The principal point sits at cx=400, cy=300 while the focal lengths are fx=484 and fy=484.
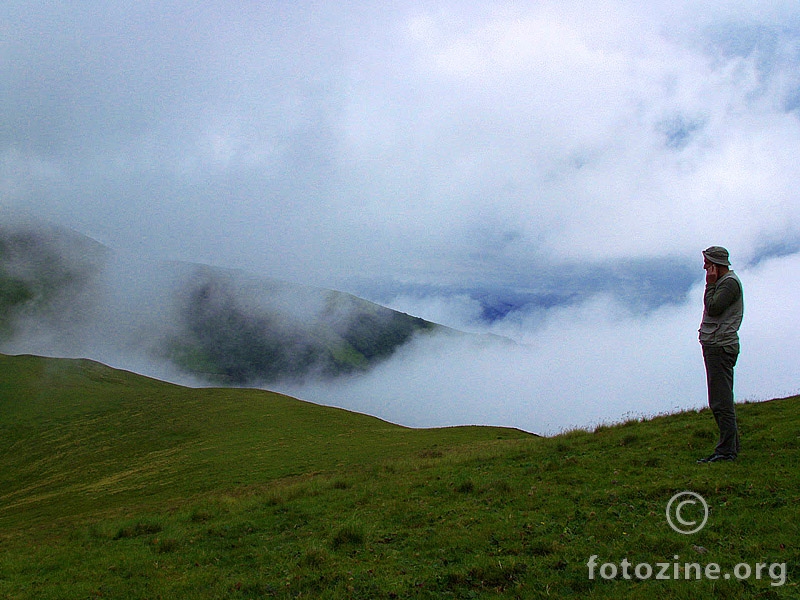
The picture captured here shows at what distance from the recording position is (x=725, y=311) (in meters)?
10.9

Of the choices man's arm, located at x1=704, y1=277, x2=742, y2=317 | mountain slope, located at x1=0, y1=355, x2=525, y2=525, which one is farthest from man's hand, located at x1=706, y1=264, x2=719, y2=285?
mountain slope, located at x1=0, y1=355, x2=525, y2=525

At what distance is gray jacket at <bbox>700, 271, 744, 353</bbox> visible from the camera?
1070cm

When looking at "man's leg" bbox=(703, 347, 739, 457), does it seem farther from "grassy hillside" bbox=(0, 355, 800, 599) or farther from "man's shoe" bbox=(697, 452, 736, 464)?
"grassy hillside" bbox=(0, 355, 800, 599)

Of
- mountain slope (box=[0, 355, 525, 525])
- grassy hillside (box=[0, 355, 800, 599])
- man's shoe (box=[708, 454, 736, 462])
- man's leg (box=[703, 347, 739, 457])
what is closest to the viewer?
grassy hillside (box=[0, 355, 800, 599])

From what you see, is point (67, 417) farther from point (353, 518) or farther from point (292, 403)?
point (353, 518)

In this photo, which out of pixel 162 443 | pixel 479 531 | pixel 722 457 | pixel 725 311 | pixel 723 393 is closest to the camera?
pixel 479 531

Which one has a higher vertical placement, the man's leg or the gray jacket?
the gray jacket

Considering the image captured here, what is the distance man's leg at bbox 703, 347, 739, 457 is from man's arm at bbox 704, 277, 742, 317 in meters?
0.89

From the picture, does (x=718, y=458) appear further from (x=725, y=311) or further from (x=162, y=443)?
(x=162, y=443)

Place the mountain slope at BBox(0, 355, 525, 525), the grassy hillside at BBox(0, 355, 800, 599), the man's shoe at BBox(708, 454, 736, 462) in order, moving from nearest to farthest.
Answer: the grassy hillside at BBox(0, 355, 800, 599) → the man's shoe at BBox(708, 454, 736, 462) → the mountain slope at BBox(0, 355, 525, 525)

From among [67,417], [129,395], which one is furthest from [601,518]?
[129,395]

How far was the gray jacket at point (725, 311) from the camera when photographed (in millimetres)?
10695

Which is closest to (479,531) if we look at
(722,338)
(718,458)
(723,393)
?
(718,458)

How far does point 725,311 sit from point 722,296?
1.34 feet
